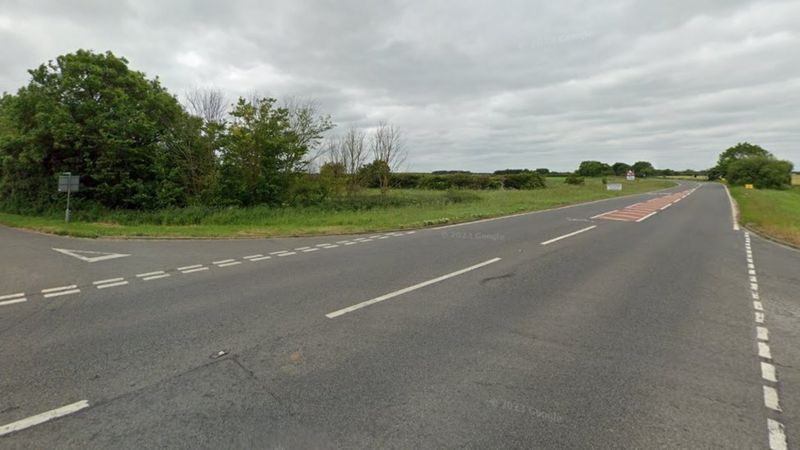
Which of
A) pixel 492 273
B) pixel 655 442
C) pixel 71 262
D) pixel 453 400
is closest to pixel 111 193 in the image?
pixel 71 262

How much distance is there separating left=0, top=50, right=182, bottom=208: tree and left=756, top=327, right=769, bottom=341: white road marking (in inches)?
915

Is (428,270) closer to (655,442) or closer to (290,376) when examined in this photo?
(290,376)

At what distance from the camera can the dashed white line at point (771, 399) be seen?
9.83ft

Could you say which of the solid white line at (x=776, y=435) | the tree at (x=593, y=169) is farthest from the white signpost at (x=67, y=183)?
the tree at (x=593, y=169)

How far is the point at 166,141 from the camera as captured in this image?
787 inches

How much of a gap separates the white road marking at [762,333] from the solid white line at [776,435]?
216 centimetres

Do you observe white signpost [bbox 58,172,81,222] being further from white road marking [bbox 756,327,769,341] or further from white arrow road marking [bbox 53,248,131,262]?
white road marking [bbox 756,327,769,341]

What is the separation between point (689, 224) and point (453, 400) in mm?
17484

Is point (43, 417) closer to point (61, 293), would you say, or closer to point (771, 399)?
point (61, 293)

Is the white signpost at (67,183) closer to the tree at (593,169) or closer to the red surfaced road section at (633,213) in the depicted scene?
the red surfaced road section at (633,213)

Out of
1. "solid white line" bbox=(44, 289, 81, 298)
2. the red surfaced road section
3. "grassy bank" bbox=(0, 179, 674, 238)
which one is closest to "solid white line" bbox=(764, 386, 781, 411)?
"solid white line" bbox=(44, 289, 81, 298)

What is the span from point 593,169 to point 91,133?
411 feet

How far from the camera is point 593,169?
114 m

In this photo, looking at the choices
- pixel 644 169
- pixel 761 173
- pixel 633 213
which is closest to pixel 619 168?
pixel 644 169
